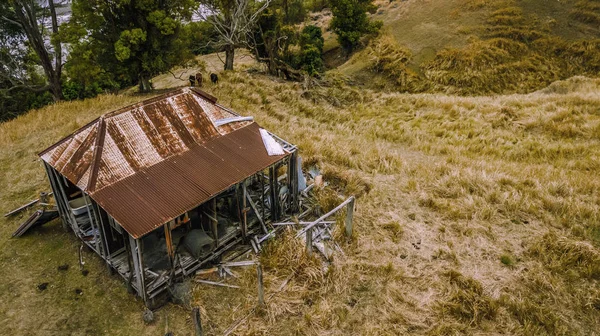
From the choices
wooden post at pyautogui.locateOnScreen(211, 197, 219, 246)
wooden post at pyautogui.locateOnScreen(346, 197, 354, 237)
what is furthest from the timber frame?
wooden post at pyautogui.locateOnScreen(346, 197, 354, 237)

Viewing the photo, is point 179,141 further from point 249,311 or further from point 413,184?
point 413,184

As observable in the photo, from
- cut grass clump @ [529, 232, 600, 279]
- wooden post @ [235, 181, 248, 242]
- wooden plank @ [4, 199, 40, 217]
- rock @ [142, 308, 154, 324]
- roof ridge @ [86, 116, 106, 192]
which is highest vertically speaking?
roof ridge @ [86, 116, 106, 192]

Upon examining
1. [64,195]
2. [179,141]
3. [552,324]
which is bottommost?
[552,324]

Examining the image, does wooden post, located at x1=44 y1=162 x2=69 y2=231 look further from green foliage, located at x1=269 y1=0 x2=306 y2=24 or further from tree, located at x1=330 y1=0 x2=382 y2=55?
green foliage, located at x1=269 y1=0 x2=306 y2=24

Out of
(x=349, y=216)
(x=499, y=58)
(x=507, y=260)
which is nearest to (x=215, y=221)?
(x=349, y=216)

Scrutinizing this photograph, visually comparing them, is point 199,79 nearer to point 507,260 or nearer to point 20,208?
point 20,208

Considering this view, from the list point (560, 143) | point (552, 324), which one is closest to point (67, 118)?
point (552, 324)

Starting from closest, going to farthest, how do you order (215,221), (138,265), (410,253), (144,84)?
1. (138,265)
2. (215,221)
3. (410,253)
4. (144,84)
